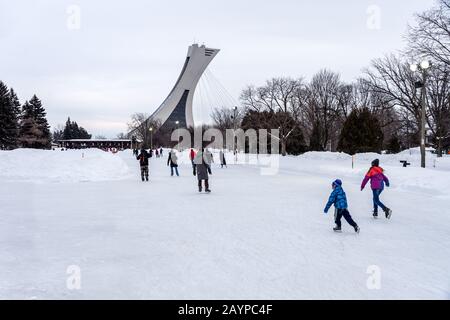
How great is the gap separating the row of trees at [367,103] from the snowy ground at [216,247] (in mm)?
13420

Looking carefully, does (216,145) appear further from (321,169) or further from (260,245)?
(260,245)

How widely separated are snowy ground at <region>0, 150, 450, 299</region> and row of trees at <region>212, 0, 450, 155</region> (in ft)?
44.0

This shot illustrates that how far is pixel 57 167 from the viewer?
17.5 meters

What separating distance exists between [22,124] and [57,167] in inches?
2138

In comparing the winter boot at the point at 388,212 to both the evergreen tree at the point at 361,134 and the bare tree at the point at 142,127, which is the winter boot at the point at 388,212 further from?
the bare tree at the point at 142,127

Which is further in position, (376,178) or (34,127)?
(34,127)

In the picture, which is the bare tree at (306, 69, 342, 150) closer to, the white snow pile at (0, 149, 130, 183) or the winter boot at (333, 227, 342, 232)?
the white snow pile at (0, 149, 130, 183)

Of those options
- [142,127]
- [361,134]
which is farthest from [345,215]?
[142,127]

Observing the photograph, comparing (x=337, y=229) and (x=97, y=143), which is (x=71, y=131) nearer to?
(x=97, y=143)

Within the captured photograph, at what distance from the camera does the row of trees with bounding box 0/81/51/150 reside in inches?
2312

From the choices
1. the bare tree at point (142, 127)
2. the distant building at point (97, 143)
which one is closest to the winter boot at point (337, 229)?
the bare tree at point (142, 127)

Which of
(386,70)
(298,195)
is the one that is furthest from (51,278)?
(386,70)

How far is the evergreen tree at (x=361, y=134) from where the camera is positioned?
40406mm
